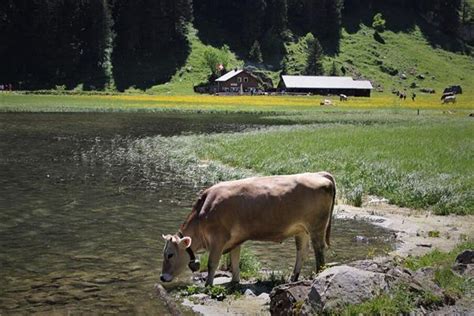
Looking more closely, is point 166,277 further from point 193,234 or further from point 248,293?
point 248,293

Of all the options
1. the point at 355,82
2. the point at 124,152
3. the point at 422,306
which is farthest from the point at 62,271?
the point at 355,82

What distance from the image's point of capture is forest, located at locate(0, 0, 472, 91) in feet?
461

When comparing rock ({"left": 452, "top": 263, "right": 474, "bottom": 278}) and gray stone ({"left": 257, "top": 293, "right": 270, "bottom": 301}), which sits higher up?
rock ({"left": 452, "top": 263, "right": 474, "bottom": 278})

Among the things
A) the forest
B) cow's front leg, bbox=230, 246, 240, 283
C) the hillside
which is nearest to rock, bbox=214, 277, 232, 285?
cow's front leg, bbox=230, 246, 240, 283

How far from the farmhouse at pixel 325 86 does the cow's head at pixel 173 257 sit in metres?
128

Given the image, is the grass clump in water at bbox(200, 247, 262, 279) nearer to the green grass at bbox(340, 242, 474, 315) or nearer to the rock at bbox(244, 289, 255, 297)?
the rock at bbox(244, 289, 255, 297)

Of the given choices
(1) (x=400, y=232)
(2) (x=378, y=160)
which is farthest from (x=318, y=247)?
(2) (x=378, y=160)

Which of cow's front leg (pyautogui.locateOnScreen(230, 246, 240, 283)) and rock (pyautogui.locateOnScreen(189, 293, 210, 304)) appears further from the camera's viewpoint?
cow's front leg (pyautogui.locateOnScreen(230, 246, 240, 283))

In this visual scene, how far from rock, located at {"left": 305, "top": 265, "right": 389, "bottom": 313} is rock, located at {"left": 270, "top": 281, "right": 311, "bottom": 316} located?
32cm

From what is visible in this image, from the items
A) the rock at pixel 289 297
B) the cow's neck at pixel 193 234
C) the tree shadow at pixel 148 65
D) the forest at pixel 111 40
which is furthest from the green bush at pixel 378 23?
the rock at pixel 289 297

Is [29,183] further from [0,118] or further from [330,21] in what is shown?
[330,21]

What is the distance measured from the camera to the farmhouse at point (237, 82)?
138750 mm

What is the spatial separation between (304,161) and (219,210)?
17.6 metres

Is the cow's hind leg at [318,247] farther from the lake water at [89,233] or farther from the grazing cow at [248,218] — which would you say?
the lake water at [89,233]
